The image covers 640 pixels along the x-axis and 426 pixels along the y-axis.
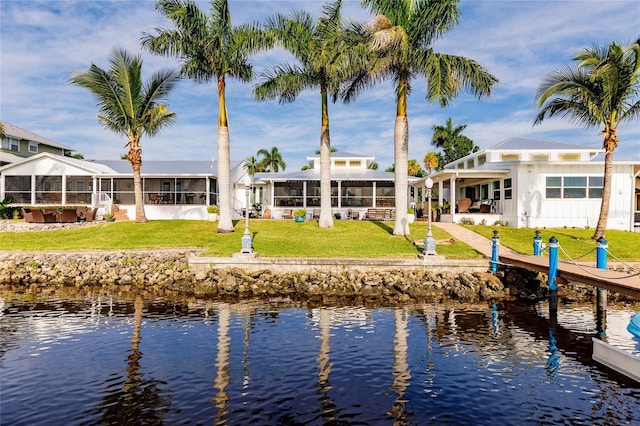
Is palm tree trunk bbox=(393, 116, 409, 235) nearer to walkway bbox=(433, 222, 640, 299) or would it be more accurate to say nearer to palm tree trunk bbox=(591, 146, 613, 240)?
walkway bbox=(433, 222, 640, 299)

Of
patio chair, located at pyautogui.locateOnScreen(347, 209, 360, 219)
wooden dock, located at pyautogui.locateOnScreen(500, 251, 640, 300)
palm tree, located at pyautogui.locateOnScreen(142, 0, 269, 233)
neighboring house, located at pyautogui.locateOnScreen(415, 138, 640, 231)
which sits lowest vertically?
wooden dock, located at pyautogui.locateOnScreen(500, 251, 640, 300)

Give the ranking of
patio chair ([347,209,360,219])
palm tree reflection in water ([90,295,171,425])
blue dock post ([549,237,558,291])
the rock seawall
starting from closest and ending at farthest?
palm tree reflection in water ([90,295,171,425]), blue dock post ([549,237,558,291]), the rock seawall, patio chair ([347,209,360,219])

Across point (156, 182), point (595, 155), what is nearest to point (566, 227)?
point (595, 155)

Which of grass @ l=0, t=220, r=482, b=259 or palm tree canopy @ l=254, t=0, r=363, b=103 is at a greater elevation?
palm tree canopy @ l=254, t=0, r=363, b=103

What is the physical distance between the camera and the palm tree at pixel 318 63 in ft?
74.8

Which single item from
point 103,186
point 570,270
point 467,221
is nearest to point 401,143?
point 467,221

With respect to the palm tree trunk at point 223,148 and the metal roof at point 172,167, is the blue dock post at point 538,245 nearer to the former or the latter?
the palm tree trunk at point 223,148

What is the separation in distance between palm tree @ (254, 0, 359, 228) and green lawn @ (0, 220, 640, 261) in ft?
9.85

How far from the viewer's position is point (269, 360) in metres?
10.1

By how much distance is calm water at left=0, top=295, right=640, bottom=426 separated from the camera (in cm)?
757

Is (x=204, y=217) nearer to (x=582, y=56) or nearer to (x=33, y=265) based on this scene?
(x=33, y=265)

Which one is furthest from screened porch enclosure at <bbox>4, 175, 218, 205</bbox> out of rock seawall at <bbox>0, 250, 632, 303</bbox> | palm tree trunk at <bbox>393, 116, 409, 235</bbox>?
palm tree trunk at <bbox>393, 116, 409, 235</bbox>

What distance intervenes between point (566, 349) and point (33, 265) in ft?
73.9

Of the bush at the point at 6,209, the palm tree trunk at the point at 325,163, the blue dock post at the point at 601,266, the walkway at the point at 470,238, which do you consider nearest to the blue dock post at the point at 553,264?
Result: the blue dock post at the point at 601,266
